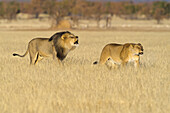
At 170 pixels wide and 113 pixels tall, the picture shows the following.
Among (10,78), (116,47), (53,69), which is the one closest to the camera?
(10,78)

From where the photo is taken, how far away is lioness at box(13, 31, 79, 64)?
9.50 meters

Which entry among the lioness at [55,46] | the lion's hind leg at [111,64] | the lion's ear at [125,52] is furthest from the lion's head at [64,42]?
the lion's ear at [125,52]

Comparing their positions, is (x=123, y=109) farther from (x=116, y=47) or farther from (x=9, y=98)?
(x=116, y=47)

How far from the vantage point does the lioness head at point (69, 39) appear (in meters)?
9.37

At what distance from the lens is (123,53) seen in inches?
349

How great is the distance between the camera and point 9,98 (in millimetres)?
6105

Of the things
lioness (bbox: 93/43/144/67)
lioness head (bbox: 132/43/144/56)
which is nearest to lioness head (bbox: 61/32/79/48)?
lioness (bbox: 93/43/144/67)

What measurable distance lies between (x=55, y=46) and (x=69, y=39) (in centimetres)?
55

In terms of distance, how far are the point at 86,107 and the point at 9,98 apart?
5.06ft

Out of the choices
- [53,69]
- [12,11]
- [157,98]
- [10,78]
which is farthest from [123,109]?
[12,11]

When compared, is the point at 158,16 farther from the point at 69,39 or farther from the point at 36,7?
the point at 69,39

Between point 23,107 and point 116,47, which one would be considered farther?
point 116,47

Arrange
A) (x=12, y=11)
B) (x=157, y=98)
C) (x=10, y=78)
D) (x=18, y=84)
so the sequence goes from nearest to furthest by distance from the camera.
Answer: (x=157, y=98) → (x=18, y=84) → (x=10, y=78) → (x=12, y=11)

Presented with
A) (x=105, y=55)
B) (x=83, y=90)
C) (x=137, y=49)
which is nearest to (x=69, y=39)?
(x=105, y=55)
